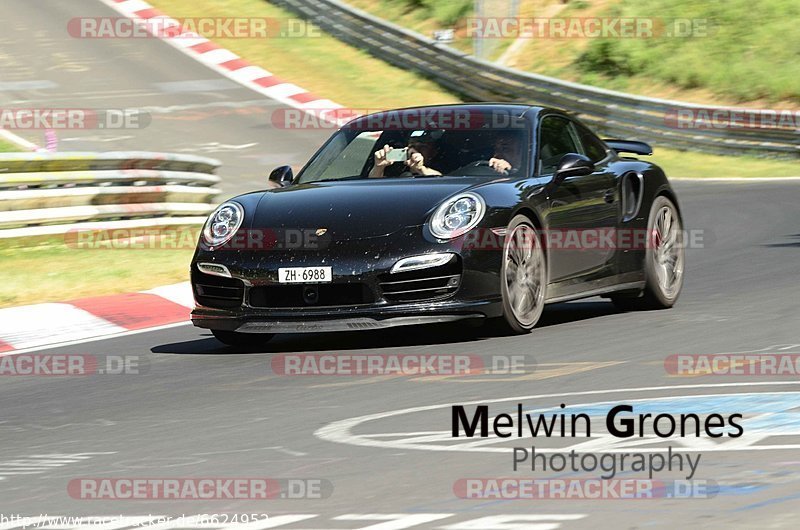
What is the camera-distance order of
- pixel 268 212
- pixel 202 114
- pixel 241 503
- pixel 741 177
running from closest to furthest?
pixel 241 503 → pixel 268 212 → pixel 741 177 → pixel 202 114

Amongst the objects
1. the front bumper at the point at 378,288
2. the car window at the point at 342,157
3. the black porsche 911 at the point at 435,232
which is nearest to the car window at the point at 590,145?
the black porsche 911 at the point at 435,232

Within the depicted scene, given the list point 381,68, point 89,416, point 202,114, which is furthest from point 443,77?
point 89,416

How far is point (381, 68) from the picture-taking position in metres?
29.0

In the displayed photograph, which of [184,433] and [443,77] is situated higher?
[443,77]

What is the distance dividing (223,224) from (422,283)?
4.22 ft

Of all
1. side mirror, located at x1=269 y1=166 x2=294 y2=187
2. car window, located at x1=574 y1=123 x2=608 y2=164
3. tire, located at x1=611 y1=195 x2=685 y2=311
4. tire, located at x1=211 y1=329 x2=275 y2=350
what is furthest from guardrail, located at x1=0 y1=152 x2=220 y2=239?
tire, located at x1=611 y1=195 x2=685 y2=311

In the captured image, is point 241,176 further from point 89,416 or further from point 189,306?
point 89,416

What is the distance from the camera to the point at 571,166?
9.24m

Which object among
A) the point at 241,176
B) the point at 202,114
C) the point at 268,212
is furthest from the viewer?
the point at 202,114

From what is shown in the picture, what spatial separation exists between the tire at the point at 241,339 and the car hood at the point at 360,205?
75 centimetres

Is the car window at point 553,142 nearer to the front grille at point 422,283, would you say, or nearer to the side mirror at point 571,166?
the side mirror at point 571,166

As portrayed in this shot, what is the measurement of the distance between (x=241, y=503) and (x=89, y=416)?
2296 mm

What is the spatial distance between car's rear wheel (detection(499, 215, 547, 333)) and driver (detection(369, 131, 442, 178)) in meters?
0.70

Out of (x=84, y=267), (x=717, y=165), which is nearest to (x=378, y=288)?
(x=84, y=267)
